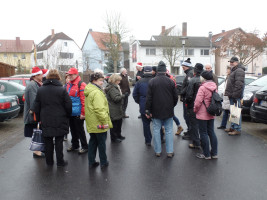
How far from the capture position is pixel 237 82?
6.80 m

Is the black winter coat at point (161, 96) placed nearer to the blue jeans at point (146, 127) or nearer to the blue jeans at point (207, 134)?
the blue jeans at point (207, 134)

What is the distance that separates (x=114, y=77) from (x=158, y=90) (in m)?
1.39

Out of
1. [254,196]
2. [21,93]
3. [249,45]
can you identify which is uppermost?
[249,45]

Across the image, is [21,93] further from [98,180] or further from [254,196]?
[254,196]

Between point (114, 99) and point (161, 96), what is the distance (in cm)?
134

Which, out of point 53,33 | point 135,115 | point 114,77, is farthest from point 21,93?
point 53,33

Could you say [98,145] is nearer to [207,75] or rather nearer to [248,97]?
[207,75]

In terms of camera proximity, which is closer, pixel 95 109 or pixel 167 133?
pixel 95 109

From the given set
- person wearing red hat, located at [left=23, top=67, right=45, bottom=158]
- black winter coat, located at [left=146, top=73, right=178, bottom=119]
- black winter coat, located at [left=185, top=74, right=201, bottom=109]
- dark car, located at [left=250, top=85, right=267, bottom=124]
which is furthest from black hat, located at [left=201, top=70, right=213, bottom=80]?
person wearing red hat, located at [left=23, top=67, right=45, bottom=158]

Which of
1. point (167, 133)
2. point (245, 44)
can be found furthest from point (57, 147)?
point (245, 44)

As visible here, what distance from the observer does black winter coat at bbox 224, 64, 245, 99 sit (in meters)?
6.78

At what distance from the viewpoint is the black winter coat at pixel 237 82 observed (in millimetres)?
6777

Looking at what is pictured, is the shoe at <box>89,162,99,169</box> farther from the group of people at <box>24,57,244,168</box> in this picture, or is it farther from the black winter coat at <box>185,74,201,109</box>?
the black winter coat at <box>185,74,201,109</box>

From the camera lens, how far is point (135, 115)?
35.7 ft
